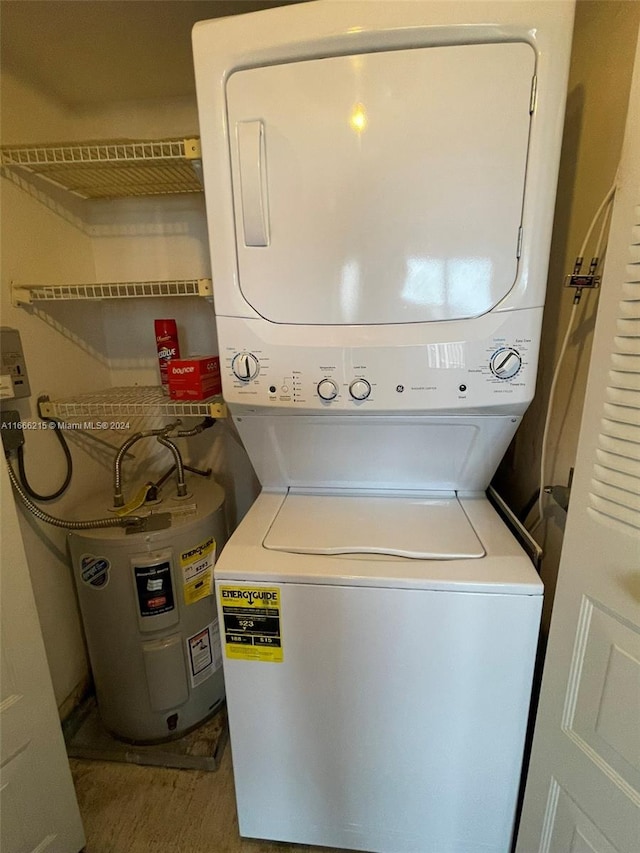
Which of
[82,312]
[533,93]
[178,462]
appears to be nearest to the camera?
[533,93]

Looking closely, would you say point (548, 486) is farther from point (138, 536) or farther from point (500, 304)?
point (138, 536)

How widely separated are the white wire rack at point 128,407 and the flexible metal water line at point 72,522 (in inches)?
8.4

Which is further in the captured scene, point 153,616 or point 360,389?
point 153,616

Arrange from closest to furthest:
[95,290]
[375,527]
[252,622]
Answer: [252,622], [375,527], [95,290]

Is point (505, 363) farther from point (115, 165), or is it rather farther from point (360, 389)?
point (115, 165)

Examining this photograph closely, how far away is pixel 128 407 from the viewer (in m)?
1.36

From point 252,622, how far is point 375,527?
0.36m

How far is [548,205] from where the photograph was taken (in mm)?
905

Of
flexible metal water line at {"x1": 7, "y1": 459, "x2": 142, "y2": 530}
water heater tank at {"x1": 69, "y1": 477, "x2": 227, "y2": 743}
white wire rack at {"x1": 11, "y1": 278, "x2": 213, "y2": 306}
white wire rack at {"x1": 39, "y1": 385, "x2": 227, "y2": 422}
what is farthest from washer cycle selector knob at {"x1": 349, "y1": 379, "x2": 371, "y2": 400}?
flexible metal water line at {"x1": 7, "y1": 459, "x2": 142, "y2": 530}

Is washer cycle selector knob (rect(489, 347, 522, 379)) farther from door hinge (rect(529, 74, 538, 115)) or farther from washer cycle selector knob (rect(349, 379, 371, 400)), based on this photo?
door hinge (rect(529, 74, 538, 115))

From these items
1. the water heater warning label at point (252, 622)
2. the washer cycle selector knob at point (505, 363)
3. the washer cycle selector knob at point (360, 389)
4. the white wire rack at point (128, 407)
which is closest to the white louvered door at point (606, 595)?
the washer cycle selector knob at point (505, 363)

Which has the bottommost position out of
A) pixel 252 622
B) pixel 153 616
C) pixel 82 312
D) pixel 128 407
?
pixel 153 616

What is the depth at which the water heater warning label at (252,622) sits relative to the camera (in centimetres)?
95

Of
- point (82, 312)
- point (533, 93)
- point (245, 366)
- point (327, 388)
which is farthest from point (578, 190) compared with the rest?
point (82, 312)
